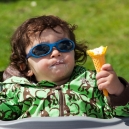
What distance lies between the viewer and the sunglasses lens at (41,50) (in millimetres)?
2090

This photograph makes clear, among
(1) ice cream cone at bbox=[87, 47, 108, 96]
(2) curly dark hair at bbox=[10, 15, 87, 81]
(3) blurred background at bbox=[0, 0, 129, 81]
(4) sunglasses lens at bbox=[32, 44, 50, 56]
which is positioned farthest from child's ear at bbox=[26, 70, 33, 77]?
(3) blurred background at bbox=[0, 0, 129, 81]

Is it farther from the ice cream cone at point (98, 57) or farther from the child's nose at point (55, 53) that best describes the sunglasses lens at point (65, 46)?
the ice cream cone at point (98, 57)

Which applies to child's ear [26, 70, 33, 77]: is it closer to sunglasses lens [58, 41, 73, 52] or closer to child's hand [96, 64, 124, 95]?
sunglasses lens [58, 41, 73, 52]

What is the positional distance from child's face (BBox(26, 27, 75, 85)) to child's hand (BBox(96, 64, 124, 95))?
0.78ft

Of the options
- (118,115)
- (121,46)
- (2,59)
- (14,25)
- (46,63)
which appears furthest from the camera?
(14,25)

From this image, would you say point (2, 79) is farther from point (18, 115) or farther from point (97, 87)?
point (97, 87)

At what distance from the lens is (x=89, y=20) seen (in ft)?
18.5

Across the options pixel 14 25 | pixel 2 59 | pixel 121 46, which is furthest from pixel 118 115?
pixel 14 25

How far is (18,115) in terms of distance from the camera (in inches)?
82.6

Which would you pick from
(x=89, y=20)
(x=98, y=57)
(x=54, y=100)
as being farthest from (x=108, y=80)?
(x=89, y=20)

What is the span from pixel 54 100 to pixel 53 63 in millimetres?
177

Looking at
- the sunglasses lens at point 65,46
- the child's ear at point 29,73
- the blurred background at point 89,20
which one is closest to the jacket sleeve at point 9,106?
the child's ear at point 29,73

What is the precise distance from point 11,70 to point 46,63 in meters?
0.32

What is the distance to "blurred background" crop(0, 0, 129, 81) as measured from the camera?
447 centimetres
